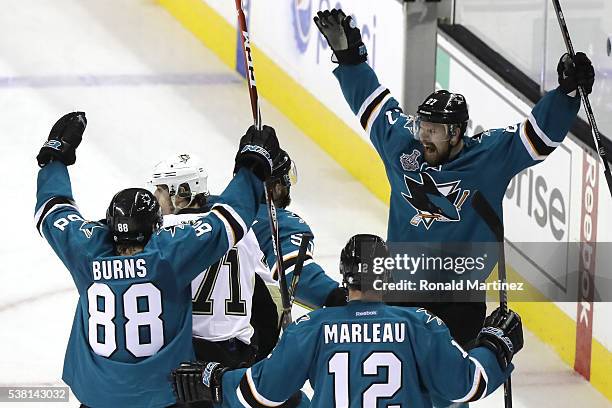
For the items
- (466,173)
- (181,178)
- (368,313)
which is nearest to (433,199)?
(466,173)

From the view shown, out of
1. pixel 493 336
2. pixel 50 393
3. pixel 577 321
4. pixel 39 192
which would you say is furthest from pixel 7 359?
pixel 493 336

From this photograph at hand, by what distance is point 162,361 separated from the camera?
453 centimetres

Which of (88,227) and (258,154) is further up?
(258,154)

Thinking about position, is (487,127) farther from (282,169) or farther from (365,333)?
(365,333)

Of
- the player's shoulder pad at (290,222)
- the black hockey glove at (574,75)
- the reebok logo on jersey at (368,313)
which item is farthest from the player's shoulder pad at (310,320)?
the black hockey glove at (574,75)

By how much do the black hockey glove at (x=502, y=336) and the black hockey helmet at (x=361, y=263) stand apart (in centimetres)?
38

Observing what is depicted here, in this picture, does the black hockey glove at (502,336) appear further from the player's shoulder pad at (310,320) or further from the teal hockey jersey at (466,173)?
the teal hockey jersey at (466,173)

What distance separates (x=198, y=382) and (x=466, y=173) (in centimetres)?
131

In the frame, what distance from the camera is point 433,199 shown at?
5188mm

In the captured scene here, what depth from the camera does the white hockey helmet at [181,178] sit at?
5.22 m

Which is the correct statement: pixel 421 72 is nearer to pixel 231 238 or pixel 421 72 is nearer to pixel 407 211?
pixel 407 211

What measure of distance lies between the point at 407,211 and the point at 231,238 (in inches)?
35.7

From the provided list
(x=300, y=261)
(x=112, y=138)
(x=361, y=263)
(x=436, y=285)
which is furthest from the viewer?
(x=112, y=138)

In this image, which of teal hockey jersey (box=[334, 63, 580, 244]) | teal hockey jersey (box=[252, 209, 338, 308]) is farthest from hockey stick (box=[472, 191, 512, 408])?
teal hockey jersey (box=[252, 209, 338, 308])
